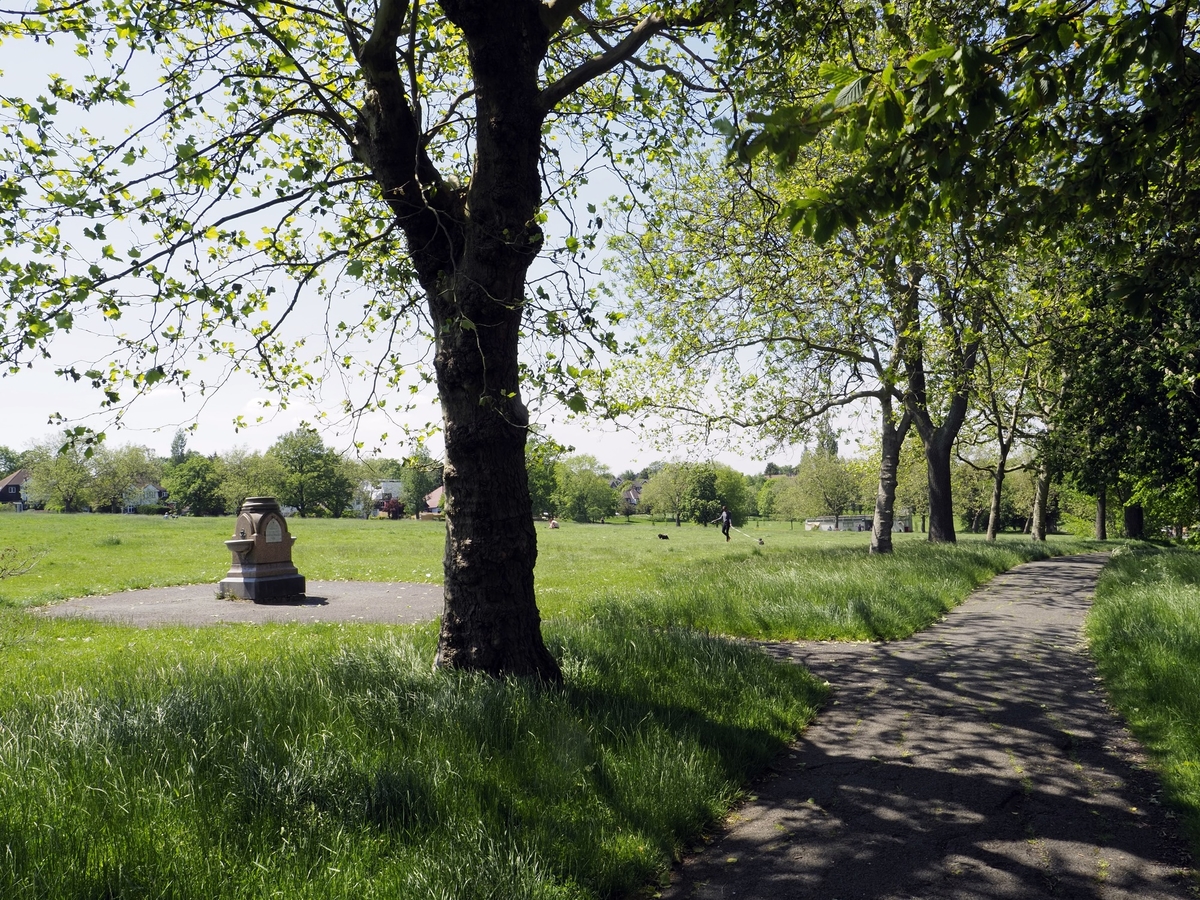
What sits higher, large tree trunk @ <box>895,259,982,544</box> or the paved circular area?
large tree trunk @ <box>895,259,982,544</box>

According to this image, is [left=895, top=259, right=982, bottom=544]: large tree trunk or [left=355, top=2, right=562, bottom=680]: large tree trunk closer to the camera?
[left=355, top=2, right=562, bottom=680]: large tree trunk

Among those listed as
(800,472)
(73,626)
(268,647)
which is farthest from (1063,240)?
(800,472)

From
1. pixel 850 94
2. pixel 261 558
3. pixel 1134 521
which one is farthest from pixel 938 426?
pixel 850 94

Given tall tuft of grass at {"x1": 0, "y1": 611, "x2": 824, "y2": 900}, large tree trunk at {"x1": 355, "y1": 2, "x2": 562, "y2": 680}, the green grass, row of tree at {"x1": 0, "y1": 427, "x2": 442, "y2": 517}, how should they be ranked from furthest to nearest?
1. row of tree at {"x1": 0, "y1": 427, "x2": 442, "y2": 517}
2. the green grass
3. large tree trunk at {"x1": 355, "y1": 2, "x2": 562, "y2": 680}
4. tall tuft of grass at {"x1": 0, "y1": 611, "x2": 824, "y2": 900}

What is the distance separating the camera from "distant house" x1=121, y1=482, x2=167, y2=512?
3290 inches

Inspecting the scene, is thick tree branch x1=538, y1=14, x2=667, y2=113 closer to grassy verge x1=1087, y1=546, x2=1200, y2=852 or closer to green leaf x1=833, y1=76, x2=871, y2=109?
green leaf x1=833, y1=76, x2=871, y2=109

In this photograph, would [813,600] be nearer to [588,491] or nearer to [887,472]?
[887,472]

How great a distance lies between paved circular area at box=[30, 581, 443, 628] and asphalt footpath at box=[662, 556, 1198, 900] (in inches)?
317

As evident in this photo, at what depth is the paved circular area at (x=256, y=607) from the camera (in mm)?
13352

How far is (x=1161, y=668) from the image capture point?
6.99 m

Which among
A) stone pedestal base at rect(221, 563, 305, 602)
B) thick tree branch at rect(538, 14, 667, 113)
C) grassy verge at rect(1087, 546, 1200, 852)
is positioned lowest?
stone pedestal base at rect(221, 563, 305, 602)

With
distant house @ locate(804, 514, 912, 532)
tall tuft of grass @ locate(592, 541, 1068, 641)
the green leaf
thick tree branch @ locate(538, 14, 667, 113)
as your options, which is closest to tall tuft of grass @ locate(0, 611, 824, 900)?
the green leaf

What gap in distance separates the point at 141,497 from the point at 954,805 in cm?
12021

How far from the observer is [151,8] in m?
6.40
